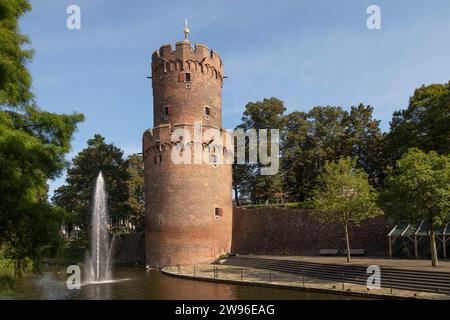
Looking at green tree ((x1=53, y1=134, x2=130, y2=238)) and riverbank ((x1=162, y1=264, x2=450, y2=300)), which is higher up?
green tree ((x1=53, y1=134, x2=130, y2=238))

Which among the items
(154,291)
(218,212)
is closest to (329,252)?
(218,212)

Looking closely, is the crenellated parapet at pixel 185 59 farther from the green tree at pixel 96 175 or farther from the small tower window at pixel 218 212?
the green tree at pixel 96 175

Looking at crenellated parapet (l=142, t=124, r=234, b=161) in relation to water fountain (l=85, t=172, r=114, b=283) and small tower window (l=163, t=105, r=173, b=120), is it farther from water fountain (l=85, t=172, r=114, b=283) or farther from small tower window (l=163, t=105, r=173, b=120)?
water fountain (l=85, t=172, r=114, b=283)

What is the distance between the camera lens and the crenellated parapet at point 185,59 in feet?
103

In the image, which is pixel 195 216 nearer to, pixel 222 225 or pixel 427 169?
pixel 222 225

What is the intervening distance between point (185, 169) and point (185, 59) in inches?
326

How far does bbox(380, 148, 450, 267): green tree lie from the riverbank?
164 inches

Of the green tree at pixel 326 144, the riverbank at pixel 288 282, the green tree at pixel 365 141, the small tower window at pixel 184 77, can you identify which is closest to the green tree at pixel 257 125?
the green tree at pixel 326 144

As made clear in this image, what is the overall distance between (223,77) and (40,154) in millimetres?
27159

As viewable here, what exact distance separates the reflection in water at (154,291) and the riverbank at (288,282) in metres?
0.46

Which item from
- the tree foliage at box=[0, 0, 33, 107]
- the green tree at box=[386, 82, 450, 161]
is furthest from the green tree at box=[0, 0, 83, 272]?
the green tree at box=[386, 82, 450, 161]

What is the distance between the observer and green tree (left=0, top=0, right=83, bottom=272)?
714cm

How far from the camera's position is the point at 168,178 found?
2934cm
